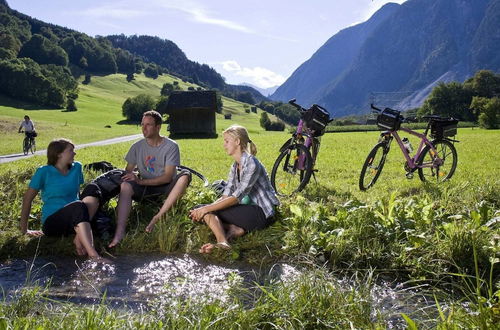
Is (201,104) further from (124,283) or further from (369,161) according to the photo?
(124,283)

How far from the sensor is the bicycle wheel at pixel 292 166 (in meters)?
8.25

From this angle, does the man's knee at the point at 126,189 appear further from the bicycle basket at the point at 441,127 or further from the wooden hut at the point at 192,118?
the wooden hut at the point at 192,118

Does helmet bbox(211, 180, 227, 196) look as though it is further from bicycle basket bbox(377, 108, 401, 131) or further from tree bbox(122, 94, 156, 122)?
tree bbox(122, 94, 156, 122)

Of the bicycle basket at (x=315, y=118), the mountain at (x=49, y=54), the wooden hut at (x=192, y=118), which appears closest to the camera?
the bicycle basket at (x=315, y=118)

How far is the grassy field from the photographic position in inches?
1677

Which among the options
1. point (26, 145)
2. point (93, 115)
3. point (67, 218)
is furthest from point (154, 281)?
point (93, 115)

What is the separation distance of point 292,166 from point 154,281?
15.9ft

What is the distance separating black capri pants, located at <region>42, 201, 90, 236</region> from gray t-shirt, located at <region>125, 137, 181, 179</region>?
1387mm

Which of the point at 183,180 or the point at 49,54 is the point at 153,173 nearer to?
the point at 183,180

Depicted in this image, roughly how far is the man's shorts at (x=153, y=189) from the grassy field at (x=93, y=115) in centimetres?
2014

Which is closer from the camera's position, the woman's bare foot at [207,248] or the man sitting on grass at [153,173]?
the woman's bare foot at [207,248]

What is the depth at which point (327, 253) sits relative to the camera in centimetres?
525

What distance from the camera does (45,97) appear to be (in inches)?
3681

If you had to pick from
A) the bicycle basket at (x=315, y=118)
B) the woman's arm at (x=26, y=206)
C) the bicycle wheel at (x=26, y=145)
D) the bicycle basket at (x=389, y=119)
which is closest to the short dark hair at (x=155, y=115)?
the woman's arm at (x=26, y=206)
